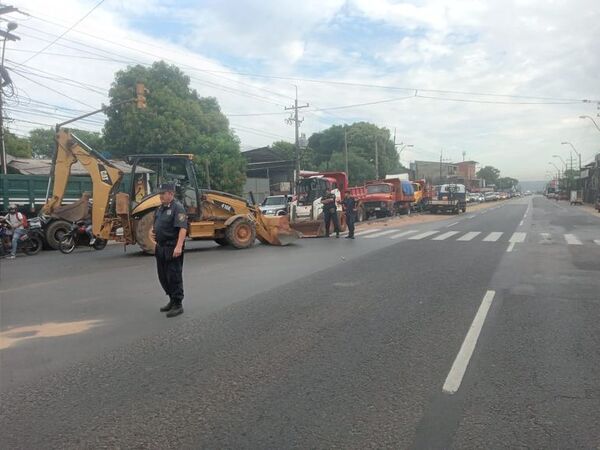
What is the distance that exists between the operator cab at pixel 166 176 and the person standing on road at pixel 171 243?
6.86 m

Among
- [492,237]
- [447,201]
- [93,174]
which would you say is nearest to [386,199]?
[447,201]

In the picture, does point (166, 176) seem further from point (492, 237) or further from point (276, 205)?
point (276, 205)

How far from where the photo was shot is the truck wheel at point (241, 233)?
14969 millimetres

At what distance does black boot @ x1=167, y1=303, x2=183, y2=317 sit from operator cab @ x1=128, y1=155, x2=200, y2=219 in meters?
7.14

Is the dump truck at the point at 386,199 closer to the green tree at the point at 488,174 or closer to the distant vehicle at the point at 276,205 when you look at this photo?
the distant vehicle at the point at 276,205

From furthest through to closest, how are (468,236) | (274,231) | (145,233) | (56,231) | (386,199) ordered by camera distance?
(386,199) → (468,236) → (274,231) → (56,231) → (145,233)

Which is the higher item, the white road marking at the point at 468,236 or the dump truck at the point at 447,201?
the dump truck at the point at 447,201

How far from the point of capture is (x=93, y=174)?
14.2m

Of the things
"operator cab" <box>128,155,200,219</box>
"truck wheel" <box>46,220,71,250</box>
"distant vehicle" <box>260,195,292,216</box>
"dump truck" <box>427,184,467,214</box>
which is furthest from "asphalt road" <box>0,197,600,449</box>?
"dump truck" <box>427,184,467,214</box>

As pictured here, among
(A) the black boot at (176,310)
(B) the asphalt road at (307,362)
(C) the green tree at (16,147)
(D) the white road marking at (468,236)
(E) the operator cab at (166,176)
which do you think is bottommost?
(D) the white road marking at (468,236)

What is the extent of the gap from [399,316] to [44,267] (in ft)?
29.8

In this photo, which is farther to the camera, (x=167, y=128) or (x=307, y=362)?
(x=167, y=128)

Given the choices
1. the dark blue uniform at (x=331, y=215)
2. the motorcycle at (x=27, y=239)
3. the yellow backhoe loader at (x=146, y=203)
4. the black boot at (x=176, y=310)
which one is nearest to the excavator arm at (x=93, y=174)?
the yellow backhoe loader at (x=146, y=203)

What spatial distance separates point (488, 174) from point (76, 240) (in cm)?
18711
